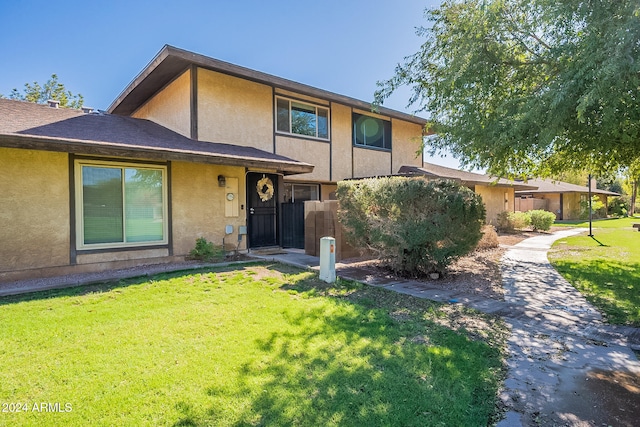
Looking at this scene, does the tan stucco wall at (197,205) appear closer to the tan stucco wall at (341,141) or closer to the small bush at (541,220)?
the tan stucco wall at (341,141)

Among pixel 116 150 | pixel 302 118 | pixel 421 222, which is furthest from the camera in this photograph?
pixel 302 118

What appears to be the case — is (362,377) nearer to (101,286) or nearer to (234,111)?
(101,286)

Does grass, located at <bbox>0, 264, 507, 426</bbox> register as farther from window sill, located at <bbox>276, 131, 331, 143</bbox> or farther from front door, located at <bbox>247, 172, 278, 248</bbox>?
window sill, located at <bbox>276, 131, 331, 143</bbox>

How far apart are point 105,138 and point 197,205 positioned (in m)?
2.71

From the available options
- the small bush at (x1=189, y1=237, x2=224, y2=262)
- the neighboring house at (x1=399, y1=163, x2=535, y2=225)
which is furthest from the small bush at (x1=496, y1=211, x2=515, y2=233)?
the small bush at (x1=189, y1=237, x2=224, y2=262)

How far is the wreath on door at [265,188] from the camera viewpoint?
10.8 m

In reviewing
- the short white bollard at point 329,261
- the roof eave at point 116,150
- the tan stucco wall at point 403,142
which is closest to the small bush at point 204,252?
the roof eave at point 116,150

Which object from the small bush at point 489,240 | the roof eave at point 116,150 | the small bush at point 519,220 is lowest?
the small bush at point 489,240

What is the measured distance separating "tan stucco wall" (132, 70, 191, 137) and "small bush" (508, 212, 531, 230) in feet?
58.3

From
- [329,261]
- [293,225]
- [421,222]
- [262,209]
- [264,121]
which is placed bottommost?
[329,261]

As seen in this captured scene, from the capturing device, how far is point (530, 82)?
6.74 m

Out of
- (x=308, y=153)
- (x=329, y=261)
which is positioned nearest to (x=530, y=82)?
(x=329, y=261)

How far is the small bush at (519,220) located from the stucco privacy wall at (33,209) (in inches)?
801

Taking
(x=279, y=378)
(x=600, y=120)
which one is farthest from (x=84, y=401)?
(x=600, y=120)
